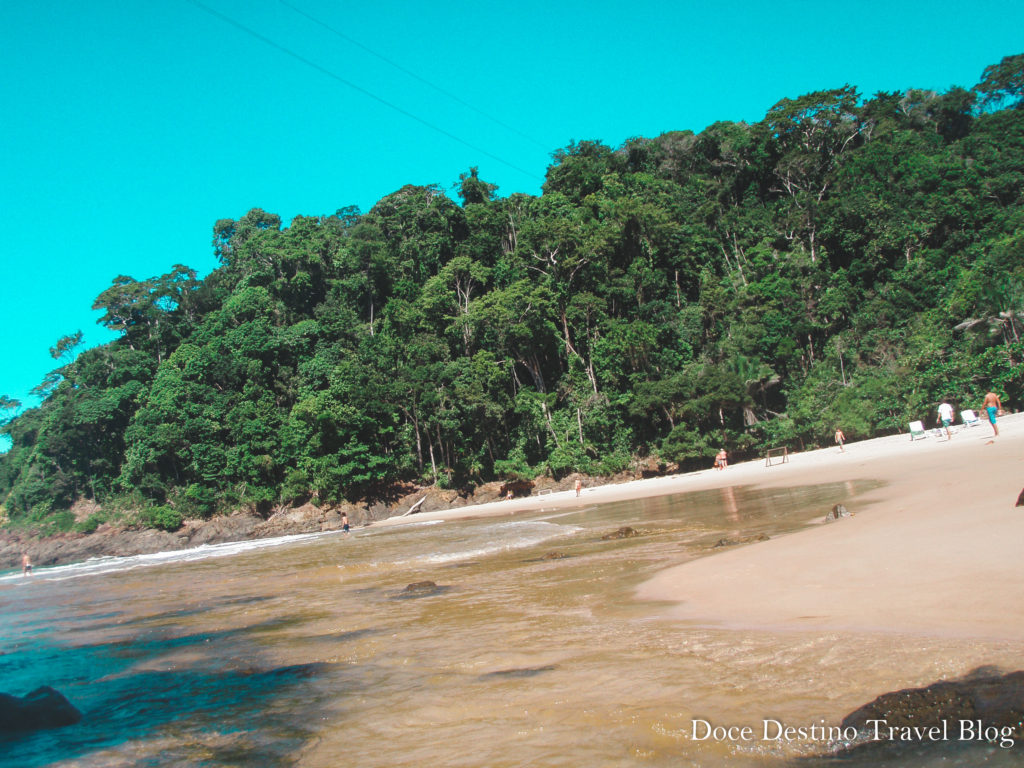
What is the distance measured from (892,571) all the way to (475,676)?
4.33 m

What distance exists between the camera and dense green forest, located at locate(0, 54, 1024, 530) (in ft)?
108

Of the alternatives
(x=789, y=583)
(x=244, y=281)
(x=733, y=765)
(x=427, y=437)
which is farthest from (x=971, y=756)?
(x=244, y=281)

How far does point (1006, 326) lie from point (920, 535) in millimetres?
25072

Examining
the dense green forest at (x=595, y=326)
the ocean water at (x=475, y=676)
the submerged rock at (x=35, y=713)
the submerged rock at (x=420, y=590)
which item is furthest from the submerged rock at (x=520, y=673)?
the dense green forest at (x=595, y=326)

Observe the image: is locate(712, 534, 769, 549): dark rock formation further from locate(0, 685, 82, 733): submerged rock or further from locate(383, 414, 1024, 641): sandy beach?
locate(0, 685, 82, 733): submerged rock

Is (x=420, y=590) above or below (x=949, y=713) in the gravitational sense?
below

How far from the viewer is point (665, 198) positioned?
140ft

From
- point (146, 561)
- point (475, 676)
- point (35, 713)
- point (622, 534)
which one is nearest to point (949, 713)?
point (475, 676)

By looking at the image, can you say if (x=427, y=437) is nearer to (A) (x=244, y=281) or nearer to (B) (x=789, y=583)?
(A) (x=244, y=281)

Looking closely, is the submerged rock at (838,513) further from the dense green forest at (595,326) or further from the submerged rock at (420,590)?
the dense green forest at (595,326)

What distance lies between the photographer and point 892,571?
623 centimetres

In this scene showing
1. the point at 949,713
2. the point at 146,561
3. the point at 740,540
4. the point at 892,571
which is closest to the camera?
the point at 949,713

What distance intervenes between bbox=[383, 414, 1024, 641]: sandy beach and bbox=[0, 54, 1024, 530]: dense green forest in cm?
2066

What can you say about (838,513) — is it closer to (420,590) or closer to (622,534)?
(622,534)
